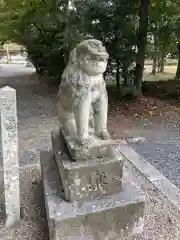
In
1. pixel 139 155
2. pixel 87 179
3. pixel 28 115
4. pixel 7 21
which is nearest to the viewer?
pixel 87 179

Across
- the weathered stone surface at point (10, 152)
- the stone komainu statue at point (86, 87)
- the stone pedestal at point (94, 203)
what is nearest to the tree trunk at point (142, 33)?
the stone komainu statue at point (86, 87)

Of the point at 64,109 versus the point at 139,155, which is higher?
the point at 64,109

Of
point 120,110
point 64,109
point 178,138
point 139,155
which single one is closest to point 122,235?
point 64,109

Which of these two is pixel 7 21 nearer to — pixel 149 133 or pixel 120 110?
pixel 120 110

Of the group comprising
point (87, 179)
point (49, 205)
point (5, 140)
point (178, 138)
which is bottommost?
point (178, 138)

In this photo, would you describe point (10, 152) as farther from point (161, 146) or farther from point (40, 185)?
point (161, 146)

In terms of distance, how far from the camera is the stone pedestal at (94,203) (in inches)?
88.5

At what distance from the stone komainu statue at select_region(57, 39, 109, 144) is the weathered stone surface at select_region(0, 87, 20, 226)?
1.64 ft

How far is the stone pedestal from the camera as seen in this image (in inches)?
88.5

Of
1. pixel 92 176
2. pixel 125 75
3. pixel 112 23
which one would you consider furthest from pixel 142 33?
pixel 92 176

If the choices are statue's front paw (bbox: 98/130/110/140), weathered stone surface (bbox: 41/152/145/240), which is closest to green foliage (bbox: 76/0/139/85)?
statue's front paw (bbox: 98/130/110/140)

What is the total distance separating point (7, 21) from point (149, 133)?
7.77m

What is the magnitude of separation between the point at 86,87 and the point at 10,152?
96 cm

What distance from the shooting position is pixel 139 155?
168 inches
